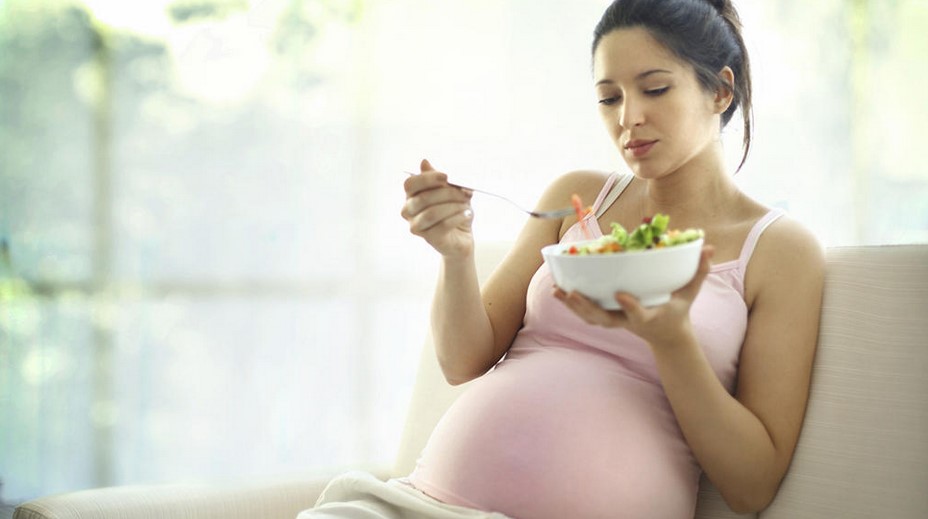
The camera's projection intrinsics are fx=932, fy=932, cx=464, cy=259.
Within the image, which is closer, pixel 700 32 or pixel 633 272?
pixel 633 272

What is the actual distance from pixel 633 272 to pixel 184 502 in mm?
867

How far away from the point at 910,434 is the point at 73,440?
2503mm

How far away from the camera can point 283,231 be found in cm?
307

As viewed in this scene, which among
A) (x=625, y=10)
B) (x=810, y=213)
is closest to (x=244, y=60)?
(x=625, y=10)

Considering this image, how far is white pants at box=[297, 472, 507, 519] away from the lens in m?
1.31

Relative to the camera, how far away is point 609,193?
63.8 inches

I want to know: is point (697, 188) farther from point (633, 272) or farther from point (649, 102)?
point (633, 272)

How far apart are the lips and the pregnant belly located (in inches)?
12.5

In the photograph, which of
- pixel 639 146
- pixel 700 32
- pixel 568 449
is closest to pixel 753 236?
pixel 639 146

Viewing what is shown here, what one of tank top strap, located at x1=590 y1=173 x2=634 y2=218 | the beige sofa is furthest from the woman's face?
the beige sofa

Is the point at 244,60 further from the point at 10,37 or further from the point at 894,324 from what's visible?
the point at 894,324

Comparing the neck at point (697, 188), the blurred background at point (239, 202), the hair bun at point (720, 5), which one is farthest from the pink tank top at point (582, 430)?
the blurred background at point (239, 202)

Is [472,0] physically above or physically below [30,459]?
above

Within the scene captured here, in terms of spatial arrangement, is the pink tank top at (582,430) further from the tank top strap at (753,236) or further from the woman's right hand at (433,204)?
the woman's right hand at (433,204)
